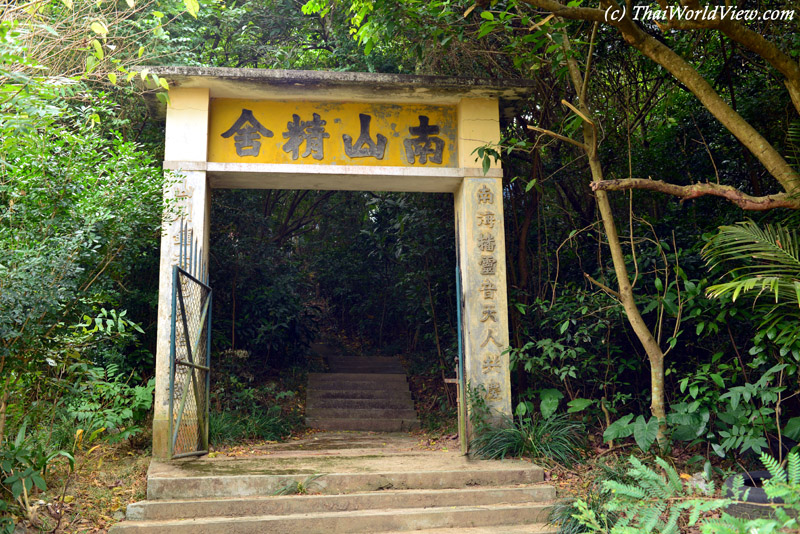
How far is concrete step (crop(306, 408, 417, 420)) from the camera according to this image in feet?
28.4

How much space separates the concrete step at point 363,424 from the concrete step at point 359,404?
0.38 meters

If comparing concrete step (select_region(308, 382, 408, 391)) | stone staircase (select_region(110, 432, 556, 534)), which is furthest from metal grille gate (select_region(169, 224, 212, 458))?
concrete step (select_region(308, 382, 408, 391))

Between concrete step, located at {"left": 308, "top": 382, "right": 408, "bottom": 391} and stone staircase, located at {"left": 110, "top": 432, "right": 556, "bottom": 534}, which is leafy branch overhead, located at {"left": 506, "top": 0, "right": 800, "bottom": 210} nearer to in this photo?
stone staircase, located at {"left": 110, "top": 432, "right": 556, "bottom": 534}

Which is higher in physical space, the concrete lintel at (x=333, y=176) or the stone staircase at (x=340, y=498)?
the concrete lintel at (x=333, y=176)

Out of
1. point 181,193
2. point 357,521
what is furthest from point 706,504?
point 181,193

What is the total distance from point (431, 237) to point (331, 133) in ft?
8.23

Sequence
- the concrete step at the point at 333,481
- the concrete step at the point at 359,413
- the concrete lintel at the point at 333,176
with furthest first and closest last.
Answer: the concrete step at the point at 359,413 → the concrete lintel at the point at 333,176 → the concrete step at the point at 333,481

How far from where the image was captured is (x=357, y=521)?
418cm

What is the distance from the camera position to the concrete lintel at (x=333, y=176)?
234 inches

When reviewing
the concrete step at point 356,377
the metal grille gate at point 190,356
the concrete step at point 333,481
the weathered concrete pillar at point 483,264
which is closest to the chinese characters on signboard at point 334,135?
the weathered concrete pillar at point 483,264

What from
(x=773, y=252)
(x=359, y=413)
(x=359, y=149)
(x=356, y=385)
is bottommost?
(x=359, y=413)

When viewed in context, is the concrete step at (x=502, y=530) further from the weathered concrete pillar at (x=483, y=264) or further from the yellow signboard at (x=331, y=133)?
the yellow signboard at (x=331, y=133)

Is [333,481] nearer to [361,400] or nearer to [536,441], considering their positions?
[536,441]

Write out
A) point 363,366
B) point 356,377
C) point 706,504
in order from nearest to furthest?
point 706,504 → point 356,377 → point 363,366
